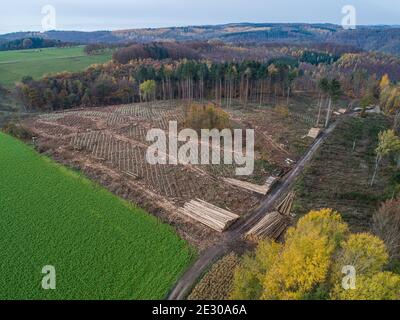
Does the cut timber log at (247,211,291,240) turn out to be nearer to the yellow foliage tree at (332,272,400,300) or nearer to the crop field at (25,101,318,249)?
the crop field at (25,101,318,249)

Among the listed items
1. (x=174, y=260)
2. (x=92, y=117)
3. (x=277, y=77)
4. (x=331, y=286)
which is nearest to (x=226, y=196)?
(x=174, y=260)

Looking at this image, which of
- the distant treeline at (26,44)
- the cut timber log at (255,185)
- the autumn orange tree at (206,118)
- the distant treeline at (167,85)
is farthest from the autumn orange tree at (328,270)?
the distant treeline at (26,44)

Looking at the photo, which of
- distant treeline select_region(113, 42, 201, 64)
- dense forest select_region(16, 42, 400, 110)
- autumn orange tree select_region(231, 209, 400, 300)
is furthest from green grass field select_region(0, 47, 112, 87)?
autumn orange tree select_region(231, 209, 400, 300)

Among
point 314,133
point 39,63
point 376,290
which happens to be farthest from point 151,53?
point 376,290

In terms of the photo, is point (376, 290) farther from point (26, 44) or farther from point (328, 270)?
point (26, 44)

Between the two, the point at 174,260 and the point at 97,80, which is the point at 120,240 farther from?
the point at 97,80

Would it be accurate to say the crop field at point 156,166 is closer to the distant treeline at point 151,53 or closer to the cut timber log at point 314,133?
the cut timber log at point 314,133
